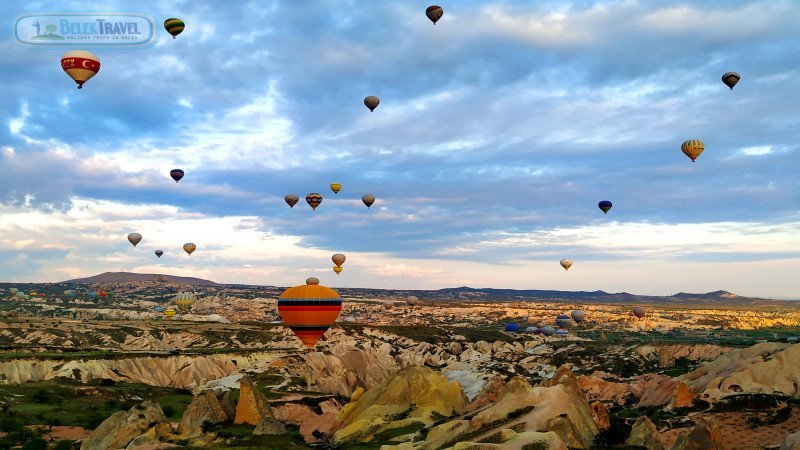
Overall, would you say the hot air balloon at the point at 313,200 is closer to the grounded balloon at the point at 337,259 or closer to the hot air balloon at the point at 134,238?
the grounded balloon at the point at 337,259

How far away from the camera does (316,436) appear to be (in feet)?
197

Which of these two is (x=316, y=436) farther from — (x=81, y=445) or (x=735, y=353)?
(x=735, y=353)

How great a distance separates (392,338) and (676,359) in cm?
7538

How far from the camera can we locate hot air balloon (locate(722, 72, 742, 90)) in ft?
326

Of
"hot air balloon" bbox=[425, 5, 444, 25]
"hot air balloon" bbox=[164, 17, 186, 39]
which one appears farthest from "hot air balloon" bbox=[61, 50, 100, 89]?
"hot air balloon" bbox=[425, 5, 444, 25]

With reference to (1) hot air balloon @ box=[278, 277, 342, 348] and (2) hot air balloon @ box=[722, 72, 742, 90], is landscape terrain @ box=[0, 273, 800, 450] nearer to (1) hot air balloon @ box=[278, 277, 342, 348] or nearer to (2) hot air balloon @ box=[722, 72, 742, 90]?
(1) hot air balloon @ box=[278, 277, 342, 348]

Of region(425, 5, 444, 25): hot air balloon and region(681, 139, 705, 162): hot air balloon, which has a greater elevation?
region(425, 5, 444, 25): hot air balloon

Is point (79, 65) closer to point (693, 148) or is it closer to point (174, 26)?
point (174, 26)

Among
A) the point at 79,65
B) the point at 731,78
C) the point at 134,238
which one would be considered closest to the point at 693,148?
the point at 731,78

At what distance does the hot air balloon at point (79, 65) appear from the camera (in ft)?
263

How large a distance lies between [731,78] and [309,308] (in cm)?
7491

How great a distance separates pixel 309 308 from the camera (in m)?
88.5

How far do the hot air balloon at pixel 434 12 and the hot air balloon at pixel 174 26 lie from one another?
121 ft

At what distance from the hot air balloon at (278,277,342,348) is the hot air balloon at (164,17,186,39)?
135 feet
